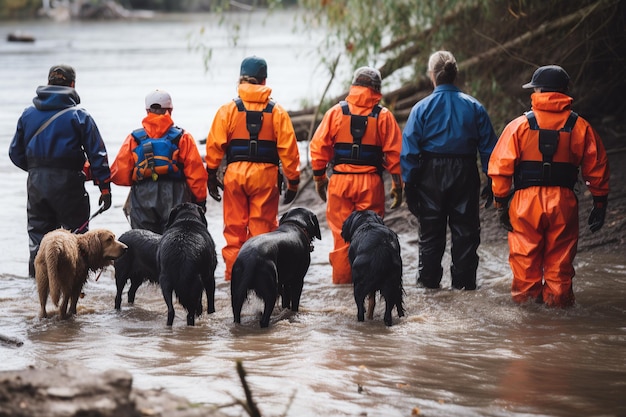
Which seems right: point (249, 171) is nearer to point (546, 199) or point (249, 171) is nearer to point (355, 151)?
point (355, 151)

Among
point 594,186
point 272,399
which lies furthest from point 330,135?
point 272,399

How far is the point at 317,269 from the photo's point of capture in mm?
9984

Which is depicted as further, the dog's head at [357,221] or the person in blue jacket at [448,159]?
the person in blue jacket at [448,159]

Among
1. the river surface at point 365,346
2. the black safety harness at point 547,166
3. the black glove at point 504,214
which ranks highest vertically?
the black safety harness at point 547,166

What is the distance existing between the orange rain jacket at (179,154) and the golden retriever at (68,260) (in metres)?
1.00

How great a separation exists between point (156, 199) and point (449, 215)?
106 inches

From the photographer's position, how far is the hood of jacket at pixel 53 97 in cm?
849

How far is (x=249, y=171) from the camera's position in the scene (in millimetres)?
8562

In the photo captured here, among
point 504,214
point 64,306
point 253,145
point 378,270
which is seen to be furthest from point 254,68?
point 64,306

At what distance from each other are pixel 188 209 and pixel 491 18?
264 inches

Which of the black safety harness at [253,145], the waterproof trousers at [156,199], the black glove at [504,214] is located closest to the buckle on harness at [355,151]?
the black safety harness at [253,145]

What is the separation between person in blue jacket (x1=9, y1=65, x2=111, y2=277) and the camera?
849 centimetres

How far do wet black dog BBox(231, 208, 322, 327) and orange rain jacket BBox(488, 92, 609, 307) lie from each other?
166 centimetres

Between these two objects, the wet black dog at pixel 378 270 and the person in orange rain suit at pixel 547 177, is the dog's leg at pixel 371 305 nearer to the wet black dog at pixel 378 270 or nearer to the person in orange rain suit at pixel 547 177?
the wet black dog at pixel 378 270
